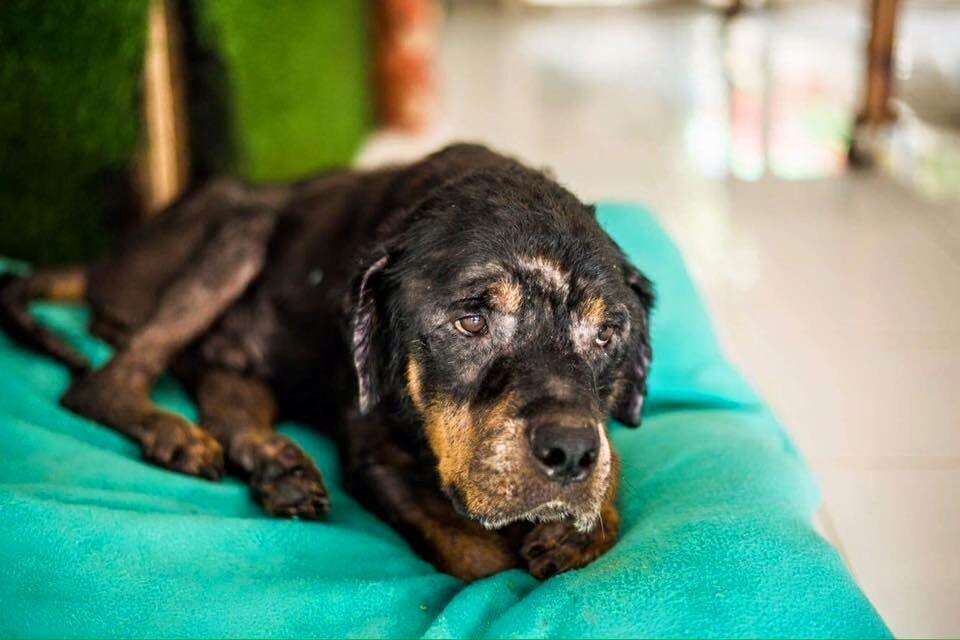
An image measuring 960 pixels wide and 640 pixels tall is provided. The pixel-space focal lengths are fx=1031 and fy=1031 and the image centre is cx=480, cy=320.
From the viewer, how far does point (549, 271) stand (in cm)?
280

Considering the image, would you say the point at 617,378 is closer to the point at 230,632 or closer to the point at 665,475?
the point at 665,475

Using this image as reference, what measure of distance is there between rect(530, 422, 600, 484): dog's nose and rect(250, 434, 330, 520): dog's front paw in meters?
0.92

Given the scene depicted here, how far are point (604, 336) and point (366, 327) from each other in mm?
711

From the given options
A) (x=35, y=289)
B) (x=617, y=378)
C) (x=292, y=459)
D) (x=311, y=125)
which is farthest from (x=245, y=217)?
(x=311, y=125)

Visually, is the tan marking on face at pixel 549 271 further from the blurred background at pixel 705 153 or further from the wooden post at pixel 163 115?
the wooden post at pixel 163 115

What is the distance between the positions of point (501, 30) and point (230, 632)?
1535cm

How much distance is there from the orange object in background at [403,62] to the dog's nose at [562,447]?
815 cm

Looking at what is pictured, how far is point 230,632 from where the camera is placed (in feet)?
8.29

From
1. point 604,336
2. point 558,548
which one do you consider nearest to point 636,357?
point 604,336

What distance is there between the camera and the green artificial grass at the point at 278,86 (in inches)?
210

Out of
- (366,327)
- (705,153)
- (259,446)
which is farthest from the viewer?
(705,153)

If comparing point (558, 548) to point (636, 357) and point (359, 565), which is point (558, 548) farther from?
point (636, 357)

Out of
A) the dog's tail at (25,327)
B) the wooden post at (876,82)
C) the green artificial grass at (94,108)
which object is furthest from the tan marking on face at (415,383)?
the wooden post at (876,82)

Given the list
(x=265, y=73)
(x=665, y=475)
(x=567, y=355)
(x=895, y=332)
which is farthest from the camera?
(x=265, y=73)
